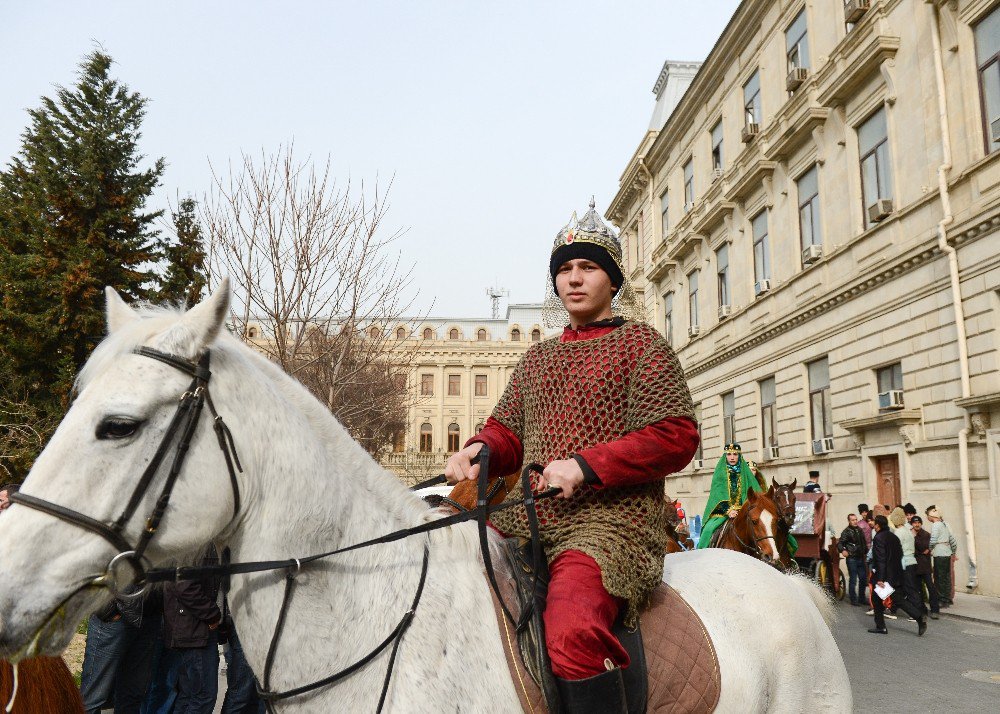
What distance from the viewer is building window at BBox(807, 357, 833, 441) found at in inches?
821

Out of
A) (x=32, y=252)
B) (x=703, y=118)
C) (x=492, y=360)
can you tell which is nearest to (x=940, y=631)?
(x=32, y=252)

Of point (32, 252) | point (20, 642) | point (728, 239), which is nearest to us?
point (20, 642)

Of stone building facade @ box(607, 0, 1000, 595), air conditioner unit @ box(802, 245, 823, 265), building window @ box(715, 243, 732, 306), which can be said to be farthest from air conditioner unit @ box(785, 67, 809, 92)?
building window @ box(715, 243, 732, 306)

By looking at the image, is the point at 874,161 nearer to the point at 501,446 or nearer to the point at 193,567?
the point at 501,446

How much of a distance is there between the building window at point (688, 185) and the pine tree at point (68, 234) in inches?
819

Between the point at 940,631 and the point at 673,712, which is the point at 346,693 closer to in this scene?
the point at 673,712

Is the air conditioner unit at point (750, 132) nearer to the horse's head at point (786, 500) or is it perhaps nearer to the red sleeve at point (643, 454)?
the horse's head at point (786, 500)

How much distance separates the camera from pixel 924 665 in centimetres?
952

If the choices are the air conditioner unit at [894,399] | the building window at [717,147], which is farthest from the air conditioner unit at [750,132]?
the air conditioner unit at [894,399]

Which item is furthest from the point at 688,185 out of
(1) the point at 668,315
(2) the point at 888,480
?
(2) the point at 888,480

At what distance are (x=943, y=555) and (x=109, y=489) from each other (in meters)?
16.2

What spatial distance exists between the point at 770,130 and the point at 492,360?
53.2m

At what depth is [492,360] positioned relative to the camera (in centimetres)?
7575

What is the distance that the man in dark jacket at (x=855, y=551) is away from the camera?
15.6m
